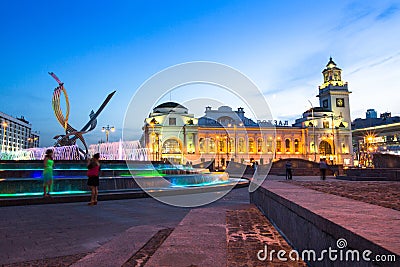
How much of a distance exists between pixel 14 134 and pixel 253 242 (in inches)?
4681

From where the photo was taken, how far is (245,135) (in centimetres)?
7306

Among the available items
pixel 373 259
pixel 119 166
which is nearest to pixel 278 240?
pixel 373 259

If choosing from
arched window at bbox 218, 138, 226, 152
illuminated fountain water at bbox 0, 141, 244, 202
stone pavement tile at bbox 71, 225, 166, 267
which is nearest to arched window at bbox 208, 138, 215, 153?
arched window at bbox 218, 138, 226, 152

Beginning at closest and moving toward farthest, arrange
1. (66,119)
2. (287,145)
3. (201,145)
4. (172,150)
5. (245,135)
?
(66,119) < (172,150) < (201,145) < (245,135) < (287,145)

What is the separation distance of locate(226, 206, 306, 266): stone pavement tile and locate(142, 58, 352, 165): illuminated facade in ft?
184

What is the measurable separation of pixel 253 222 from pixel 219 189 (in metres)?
7.11

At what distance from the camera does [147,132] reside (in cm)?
6506

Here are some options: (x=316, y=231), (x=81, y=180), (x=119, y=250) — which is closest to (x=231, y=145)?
(x=81, y=180)

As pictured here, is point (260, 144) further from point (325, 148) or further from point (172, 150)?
point (172, 150)

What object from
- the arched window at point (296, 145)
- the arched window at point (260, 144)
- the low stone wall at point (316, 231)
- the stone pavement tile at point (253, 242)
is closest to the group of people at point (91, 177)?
the stone pavement tile at point (253, 242)

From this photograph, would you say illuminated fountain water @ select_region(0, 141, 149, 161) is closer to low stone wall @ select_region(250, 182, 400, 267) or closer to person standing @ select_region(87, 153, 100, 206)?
person standing @ select_region(87, 153, 100, 206)

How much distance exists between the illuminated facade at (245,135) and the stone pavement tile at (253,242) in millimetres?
55980

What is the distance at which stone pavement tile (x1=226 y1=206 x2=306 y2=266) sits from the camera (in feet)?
10.3

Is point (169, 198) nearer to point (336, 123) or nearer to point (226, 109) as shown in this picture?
point (226, 109)
